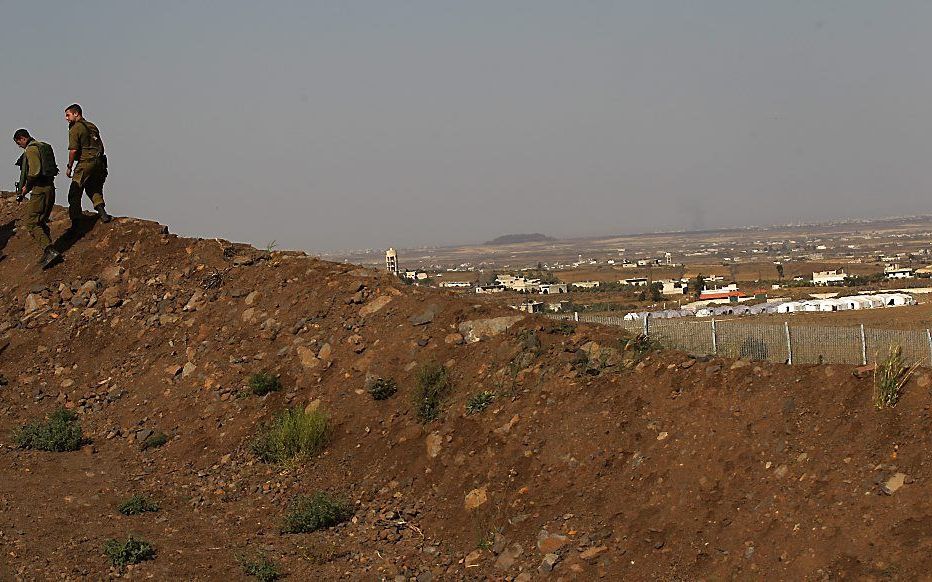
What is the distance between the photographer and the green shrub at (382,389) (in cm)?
1077

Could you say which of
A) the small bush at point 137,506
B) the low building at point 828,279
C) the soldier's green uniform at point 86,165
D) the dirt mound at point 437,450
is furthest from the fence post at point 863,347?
the low building at point 828,279

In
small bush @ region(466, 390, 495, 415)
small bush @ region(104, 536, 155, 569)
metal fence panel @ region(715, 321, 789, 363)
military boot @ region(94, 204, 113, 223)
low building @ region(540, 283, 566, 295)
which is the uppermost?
military boot @ region(94, 204, 113, 223)

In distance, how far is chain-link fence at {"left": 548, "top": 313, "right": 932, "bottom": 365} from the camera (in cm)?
1510

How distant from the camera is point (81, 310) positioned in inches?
565

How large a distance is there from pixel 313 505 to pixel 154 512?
1778 millimetres

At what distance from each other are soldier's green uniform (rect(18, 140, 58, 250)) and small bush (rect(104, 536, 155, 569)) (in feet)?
30.1

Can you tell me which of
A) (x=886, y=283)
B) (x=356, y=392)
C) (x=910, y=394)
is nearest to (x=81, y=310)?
(x=356, y=392)

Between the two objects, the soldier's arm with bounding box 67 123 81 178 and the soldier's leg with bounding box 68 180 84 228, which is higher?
the soldier's arm with bounding box 67 123 81 178

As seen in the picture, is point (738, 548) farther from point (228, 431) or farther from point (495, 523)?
point (228, 431)

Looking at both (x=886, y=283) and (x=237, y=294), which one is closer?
(x=237, y=294)

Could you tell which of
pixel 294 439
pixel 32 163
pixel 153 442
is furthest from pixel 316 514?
pixel 32 163

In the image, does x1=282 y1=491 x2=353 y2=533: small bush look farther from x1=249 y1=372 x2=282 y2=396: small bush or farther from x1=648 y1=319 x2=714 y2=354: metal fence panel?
x1=648 y1=319 x2=714 y2=354: metal fence panel

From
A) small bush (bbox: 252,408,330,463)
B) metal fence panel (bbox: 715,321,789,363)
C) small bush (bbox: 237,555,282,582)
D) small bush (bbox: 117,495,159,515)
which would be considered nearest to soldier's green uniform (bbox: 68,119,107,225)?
small bush (bbox: 252,408,330,463)

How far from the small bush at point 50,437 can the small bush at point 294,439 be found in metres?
2.52
